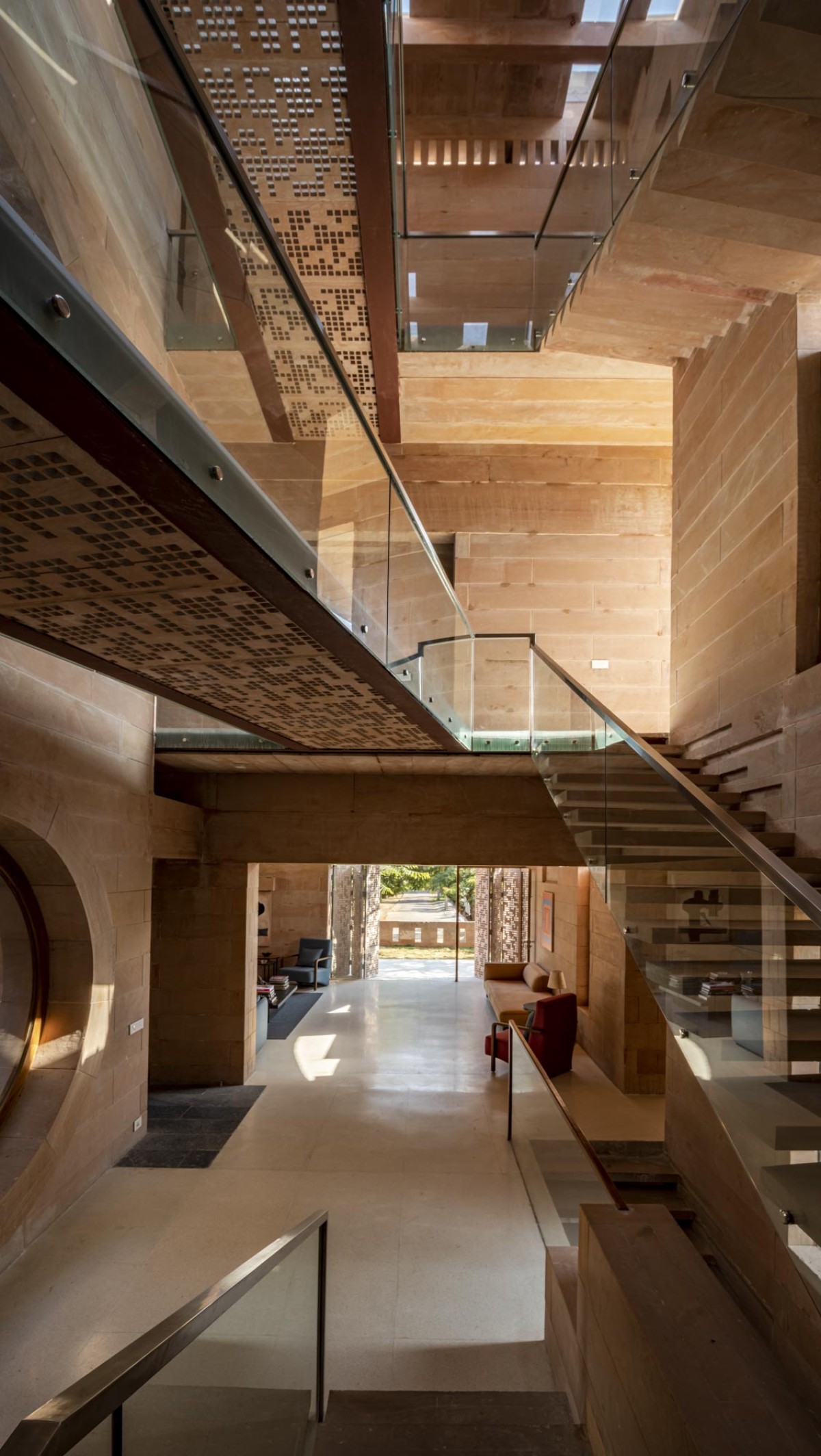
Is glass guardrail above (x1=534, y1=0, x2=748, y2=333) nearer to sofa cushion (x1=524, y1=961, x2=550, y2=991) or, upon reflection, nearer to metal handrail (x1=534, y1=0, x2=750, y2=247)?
metal handrail (x1=534, y1=0, x2=750, y2=247)

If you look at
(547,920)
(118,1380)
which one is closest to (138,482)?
(118,1380)

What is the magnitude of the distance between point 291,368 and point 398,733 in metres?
3.63

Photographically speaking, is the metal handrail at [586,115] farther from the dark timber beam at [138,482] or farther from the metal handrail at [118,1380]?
the metal handrail at [118,1380]

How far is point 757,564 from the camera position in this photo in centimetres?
571

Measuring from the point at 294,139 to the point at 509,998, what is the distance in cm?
940

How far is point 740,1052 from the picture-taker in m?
3.12

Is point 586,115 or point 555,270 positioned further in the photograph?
point 555,270

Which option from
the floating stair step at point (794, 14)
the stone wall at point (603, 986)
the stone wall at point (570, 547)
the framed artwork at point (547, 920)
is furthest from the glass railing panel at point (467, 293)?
the framed artwork at point (547, 920)

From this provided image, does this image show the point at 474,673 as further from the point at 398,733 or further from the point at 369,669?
the point at 369,669

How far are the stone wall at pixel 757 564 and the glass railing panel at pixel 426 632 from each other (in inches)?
76.3

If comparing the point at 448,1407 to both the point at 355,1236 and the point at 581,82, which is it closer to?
the point at 355,1236

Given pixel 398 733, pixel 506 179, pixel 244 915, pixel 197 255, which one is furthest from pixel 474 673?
pixel 197 255

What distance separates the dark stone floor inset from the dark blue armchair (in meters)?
5.43

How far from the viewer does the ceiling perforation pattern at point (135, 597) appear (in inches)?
88.0
